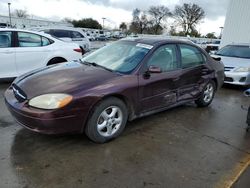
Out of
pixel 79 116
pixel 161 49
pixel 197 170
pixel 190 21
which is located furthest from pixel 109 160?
pixel 190 21

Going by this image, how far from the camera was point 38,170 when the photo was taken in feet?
9.09

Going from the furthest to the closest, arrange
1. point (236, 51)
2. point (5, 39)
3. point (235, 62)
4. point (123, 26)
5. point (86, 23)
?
1. point (123, 26)
2. point (86, 23)
3. point (236, 51)
4. point (235, 62)
5. point (5, 39)

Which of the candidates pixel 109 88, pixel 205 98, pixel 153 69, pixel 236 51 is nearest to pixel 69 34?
pixel 236 51

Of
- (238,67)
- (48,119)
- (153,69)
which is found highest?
(153,69)

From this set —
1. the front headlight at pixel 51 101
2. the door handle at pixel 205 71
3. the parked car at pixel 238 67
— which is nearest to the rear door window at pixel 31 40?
the front headlight at pixel 51 101

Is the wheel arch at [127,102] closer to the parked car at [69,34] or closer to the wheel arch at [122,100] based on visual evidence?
the wheel arch at [122,100]

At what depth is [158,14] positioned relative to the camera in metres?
71.2

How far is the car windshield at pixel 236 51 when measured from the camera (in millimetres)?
8716

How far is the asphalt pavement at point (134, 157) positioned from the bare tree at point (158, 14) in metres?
69.1

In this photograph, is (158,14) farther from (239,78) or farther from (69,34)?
(239,78)

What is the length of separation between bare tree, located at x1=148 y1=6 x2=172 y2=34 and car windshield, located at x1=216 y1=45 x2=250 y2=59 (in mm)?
63058

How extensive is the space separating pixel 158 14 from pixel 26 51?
2745 inches

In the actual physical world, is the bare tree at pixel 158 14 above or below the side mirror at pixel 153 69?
above

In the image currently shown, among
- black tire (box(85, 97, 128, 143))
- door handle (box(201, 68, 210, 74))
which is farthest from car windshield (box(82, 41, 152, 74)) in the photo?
door handle (box(201, 68, 210, 74))
